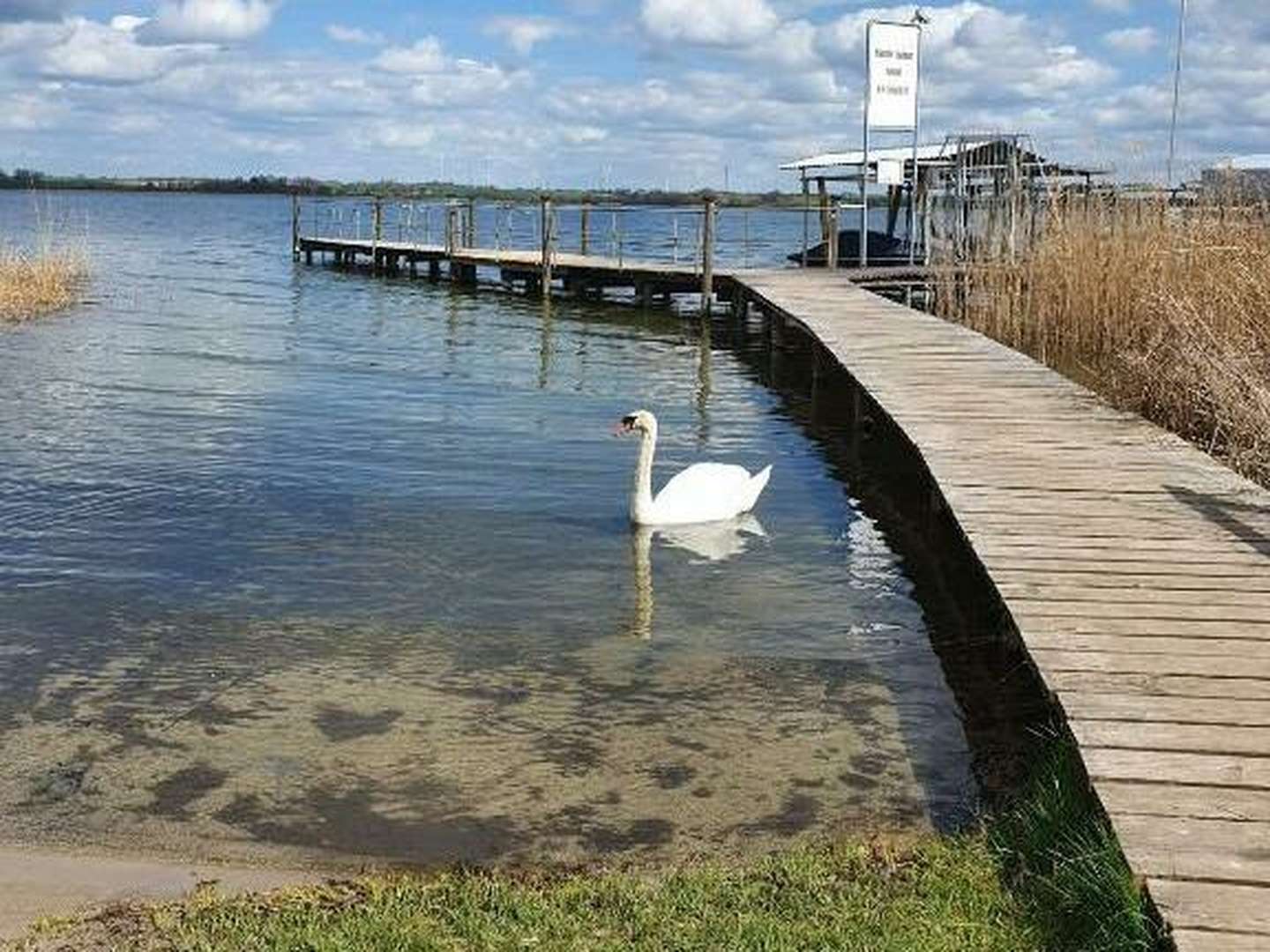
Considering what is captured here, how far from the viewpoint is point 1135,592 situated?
6855mm

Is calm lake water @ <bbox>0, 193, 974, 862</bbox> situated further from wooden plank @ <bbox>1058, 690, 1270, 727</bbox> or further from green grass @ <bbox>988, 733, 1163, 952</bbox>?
wooden plank @ <bbox>1058, 690, 1270, 727</bbox>

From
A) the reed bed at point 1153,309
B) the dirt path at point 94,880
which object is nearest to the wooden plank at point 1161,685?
the dirt path at point 94,880

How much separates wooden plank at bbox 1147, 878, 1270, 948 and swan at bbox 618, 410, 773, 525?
7490mm

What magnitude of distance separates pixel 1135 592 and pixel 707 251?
23.6m

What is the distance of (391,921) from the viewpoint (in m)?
4.71

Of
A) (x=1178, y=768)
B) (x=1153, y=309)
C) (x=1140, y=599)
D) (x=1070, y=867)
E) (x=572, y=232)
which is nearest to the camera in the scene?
(x=1070, y=867)

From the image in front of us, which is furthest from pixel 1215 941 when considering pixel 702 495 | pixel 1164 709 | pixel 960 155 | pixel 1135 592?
pixel 960 155

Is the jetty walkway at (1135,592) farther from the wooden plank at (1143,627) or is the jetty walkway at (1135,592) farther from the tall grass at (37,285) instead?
the tall grass at (37,285)

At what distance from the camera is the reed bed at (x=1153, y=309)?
443 inches

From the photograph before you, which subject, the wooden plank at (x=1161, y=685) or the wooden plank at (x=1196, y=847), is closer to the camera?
the wooden plank at (x=1196, y=847)

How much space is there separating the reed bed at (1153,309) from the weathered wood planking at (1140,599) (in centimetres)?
69

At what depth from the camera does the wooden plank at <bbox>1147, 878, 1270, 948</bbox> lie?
3.86m

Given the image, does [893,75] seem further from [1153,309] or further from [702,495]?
[702,495]

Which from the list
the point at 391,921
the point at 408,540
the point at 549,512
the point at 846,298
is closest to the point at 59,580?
the point at 408,540
